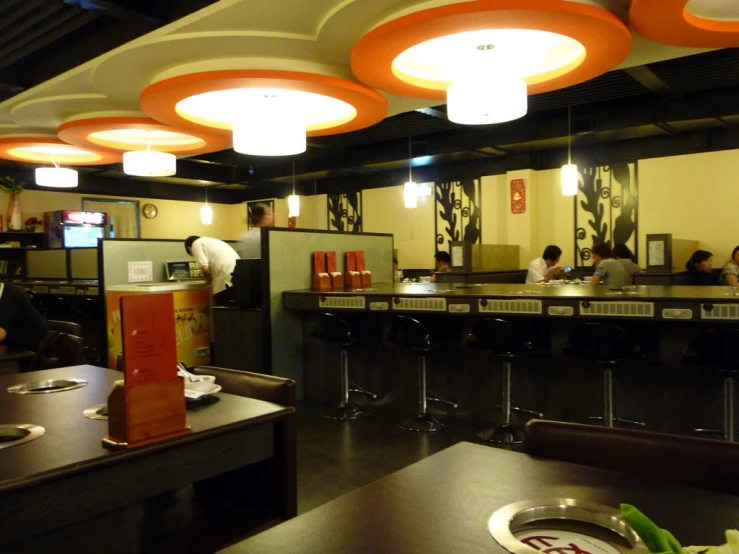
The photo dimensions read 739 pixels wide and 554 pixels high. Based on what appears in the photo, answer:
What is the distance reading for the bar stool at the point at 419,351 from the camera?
416 cm

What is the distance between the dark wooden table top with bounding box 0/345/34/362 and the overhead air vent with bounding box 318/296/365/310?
219 centimetres

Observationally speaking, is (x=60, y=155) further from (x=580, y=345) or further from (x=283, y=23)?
(x=580, y=345)

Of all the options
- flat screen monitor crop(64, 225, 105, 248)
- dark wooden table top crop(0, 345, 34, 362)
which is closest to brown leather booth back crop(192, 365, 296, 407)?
dark wooden table top crop(0, 345, 34, 362)

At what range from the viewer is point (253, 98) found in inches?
177

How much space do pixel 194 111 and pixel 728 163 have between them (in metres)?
6.68

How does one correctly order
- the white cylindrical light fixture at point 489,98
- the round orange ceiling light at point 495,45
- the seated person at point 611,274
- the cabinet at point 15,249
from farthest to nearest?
the cabinet at point 15,249 → the seated person at point 611,274 → the white cylindrical light fixture at point 489,98 → the round orange ceiling light at point 495,45

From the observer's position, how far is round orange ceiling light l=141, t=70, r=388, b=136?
12.4ft

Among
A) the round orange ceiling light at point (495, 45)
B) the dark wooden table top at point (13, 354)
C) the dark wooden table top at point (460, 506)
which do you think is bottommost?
the dark wooden table top at point (13, 354)

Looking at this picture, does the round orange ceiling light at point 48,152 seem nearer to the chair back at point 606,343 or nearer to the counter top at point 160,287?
the counter top at point 160,287

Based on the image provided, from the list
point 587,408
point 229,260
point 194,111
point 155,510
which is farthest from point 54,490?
point 229,260

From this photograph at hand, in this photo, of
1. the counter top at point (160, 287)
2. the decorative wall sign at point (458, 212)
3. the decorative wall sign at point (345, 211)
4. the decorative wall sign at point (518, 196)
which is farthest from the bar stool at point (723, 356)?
the decorative wall sign at point (345, 211)

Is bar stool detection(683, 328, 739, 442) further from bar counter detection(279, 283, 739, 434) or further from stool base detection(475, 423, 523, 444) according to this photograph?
stool base detection(475, 423, 523, 444)

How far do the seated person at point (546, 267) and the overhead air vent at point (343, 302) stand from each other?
12.4 ft

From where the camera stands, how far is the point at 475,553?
0.92m
